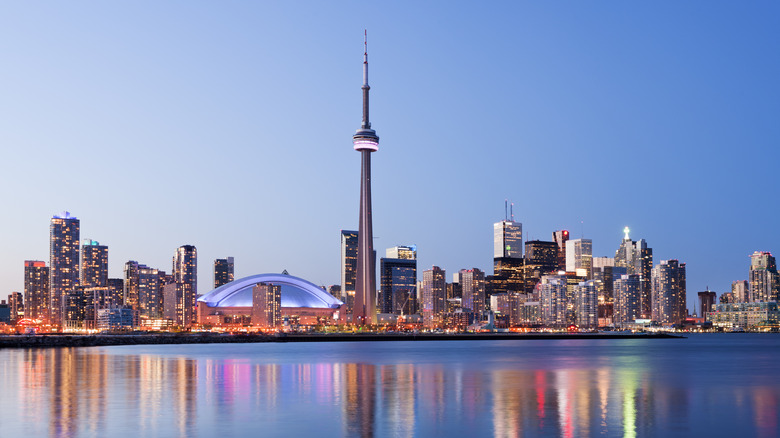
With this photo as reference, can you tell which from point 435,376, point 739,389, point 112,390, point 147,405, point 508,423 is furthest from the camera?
point 435,376

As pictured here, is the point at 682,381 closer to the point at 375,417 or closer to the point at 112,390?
the point at 375,417

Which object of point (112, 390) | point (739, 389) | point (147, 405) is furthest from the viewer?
point (739, 389)

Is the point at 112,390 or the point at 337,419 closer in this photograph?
the point at 337,419

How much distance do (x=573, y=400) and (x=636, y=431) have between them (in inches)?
609

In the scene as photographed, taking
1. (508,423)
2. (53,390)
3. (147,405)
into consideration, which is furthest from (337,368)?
(508,423)

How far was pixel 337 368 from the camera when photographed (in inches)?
3548

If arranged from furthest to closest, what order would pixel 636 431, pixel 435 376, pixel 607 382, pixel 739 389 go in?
pixel 435 376, pixel 607 382, pixel 739 389, pixel 636 431

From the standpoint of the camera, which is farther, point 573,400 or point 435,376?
point 435,376

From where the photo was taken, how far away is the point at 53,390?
5741 cm

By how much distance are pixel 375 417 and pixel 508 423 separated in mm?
6820

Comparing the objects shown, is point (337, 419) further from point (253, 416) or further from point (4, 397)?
point (4, 397)

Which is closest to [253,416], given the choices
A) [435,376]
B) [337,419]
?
[337,419]

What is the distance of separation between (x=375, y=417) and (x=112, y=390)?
23513 mm

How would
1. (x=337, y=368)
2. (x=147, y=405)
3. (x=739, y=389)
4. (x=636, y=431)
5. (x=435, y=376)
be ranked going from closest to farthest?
(x=636, y=431), (x=147, y=405), (x=739, y=389), (x=435, y=376), (x=337, y=368)
